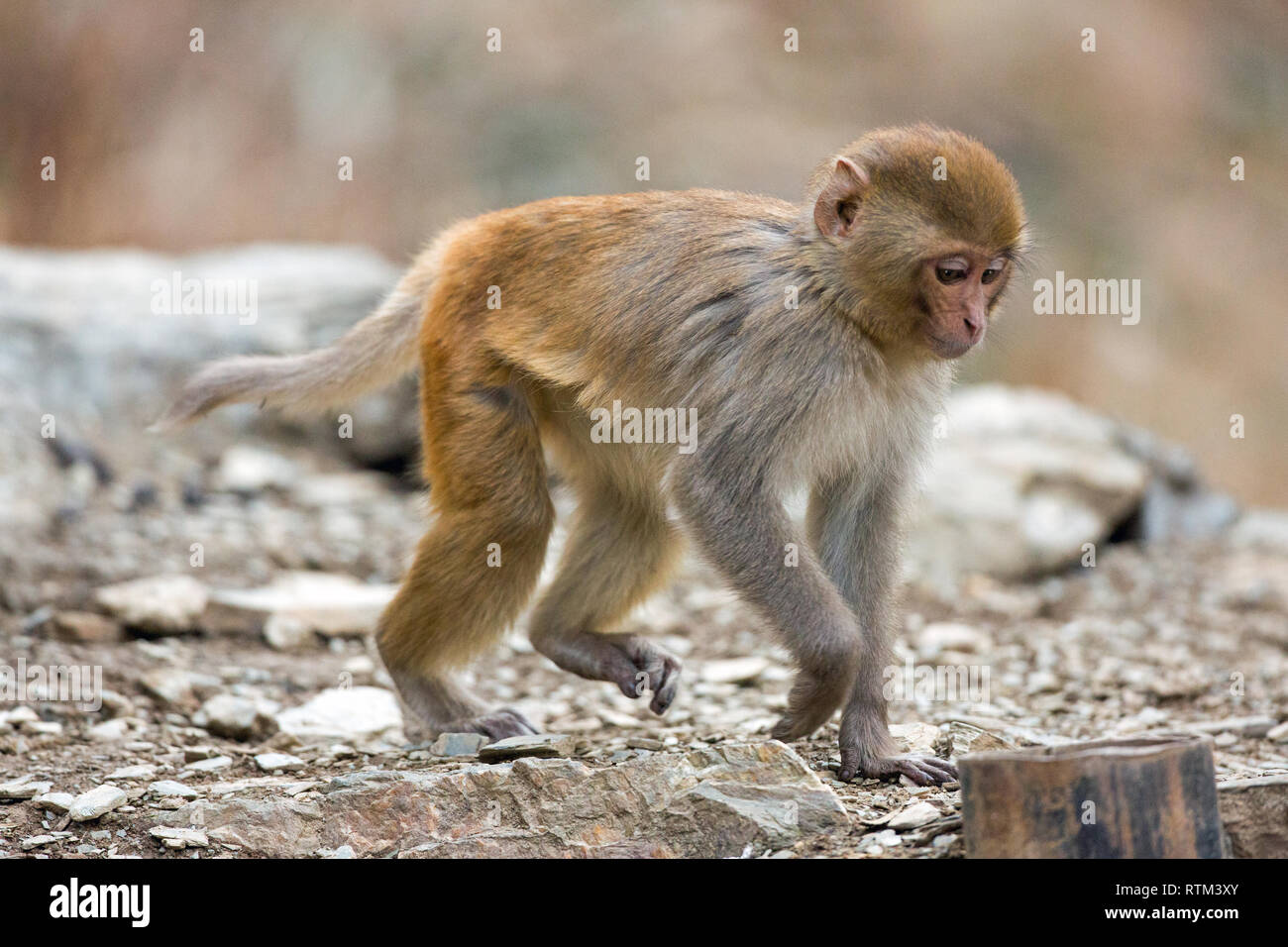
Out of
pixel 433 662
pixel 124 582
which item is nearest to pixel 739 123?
pixel 124 582

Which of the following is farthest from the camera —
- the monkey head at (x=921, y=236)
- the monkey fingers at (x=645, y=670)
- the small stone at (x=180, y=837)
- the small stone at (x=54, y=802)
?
the monkey fingers at (x=645, y=670)

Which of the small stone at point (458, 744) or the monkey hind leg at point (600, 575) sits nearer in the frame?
the small stone at point (458, 744)

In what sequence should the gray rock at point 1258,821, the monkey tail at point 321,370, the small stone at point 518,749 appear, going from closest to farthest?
the gray rock at point 1258,821 → the small stone at point 518,749 → the monkey tail at point 321,370

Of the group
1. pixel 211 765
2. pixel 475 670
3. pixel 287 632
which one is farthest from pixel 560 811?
pixel 287 632

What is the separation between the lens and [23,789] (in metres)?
5.51

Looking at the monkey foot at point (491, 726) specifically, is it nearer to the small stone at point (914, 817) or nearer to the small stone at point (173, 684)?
the small stone at point (173, 684)

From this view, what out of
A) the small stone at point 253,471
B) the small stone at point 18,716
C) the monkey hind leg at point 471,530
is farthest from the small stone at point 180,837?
the small stone at point 253,471

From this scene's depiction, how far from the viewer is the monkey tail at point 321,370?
679cm

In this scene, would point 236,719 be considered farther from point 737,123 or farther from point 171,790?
point 737,123

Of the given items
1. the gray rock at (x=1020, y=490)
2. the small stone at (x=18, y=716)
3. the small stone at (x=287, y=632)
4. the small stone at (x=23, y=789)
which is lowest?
the small stone at (x=23, y=789)

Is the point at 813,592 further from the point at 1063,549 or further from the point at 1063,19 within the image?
the point at 1063,19

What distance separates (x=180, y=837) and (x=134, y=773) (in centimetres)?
97

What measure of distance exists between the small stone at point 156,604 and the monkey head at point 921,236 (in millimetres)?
4498

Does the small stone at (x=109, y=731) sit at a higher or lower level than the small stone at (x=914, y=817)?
higher
